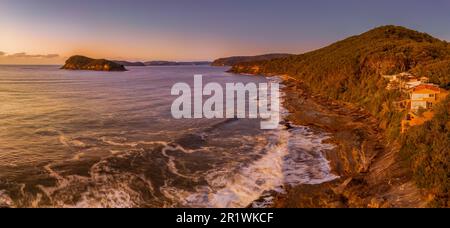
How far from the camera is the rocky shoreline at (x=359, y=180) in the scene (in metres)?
13.4

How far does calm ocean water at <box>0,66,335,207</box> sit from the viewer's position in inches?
611

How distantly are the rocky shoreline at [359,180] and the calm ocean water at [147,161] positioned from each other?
1.08 meters

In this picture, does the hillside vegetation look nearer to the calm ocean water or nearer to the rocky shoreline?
the rocky shoreline

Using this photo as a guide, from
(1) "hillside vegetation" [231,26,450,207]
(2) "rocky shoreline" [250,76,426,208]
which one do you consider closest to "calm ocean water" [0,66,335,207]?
(2) "rocky shoreline" [250,76,426,208]

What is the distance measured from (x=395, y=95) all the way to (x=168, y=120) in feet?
74.0

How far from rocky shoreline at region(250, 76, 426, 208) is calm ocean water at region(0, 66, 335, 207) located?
1075mm

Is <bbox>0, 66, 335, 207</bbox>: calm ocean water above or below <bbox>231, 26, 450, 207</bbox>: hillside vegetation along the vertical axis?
below

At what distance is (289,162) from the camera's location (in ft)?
67.1

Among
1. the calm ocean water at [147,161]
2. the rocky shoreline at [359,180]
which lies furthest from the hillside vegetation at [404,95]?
the calm ocean water at [147,161]

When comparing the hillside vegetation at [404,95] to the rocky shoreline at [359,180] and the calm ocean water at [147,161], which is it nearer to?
the rocky shoreline at [359,180]

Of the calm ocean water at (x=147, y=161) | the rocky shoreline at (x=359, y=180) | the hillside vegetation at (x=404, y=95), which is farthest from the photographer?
the calm ocean water at (x=147, y=161)

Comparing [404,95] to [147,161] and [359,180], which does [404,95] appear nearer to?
[359,180]

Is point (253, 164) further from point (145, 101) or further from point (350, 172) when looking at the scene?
point (145, 101)
